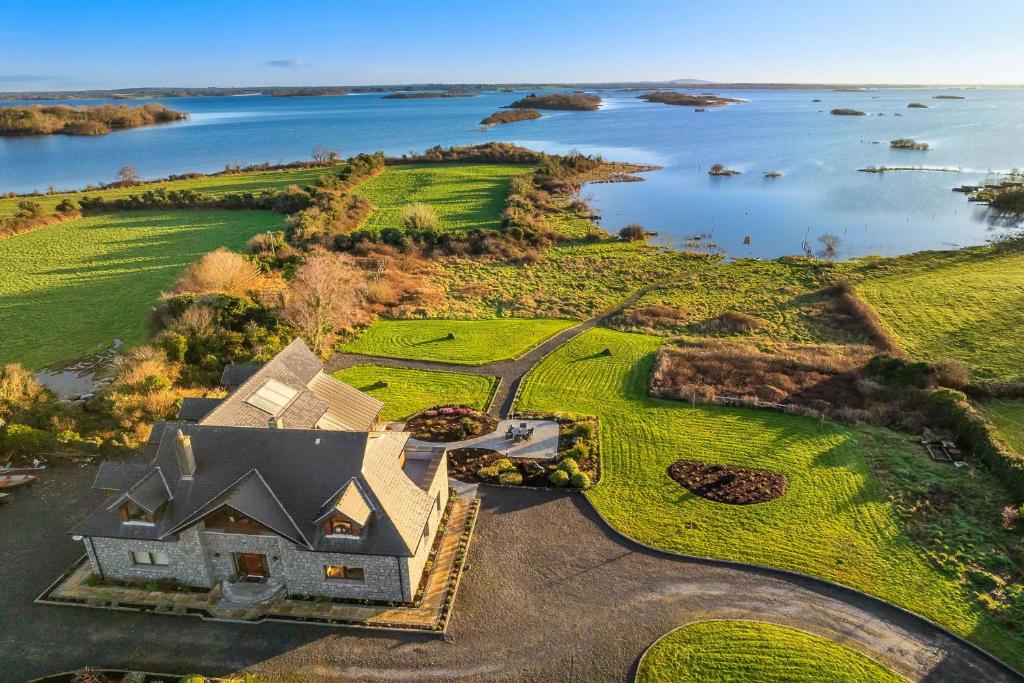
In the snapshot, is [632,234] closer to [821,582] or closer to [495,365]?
[495,365]

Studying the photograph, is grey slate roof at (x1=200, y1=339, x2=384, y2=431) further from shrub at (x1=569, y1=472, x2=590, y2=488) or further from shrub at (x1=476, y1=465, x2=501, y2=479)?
shrub at (x1=569, y1=472, x2=590, y2=488)

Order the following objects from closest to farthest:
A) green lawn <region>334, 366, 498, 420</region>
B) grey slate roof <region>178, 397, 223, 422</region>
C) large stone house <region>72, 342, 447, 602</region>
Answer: large stone house <region>72, 342, 447, 602</region> → grey slate roof <region>178, 397, 223, 422</region> → green lawn <region>334, 366, 498, 420</region>

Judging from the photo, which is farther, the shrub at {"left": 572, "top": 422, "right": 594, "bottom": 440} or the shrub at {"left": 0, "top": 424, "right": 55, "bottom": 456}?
the shrub at {"left": 572, "top": 422, "right": 594, "bottom": 440}

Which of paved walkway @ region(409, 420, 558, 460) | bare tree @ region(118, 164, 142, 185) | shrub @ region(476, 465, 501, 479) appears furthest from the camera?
bare tree @ region(118, 164, 142, 185)

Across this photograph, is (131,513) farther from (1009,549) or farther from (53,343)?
(1009,549)

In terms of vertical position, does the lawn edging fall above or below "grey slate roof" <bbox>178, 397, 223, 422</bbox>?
below

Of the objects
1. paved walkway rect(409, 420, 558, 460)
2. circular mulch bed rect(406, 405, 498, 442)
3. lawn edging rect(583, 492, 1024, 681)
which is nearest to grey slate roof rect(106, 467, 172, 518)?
paved walkway rect(409, 420, 558, 460)

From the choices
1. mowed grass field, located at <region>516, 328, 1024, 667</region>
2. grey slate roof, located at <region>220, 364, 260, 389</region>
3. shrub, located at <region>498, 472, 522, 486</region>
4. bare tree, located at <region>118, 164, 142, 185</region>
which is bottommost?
mowed grass field, located at <region>516, 328, 1024, 667</region>
